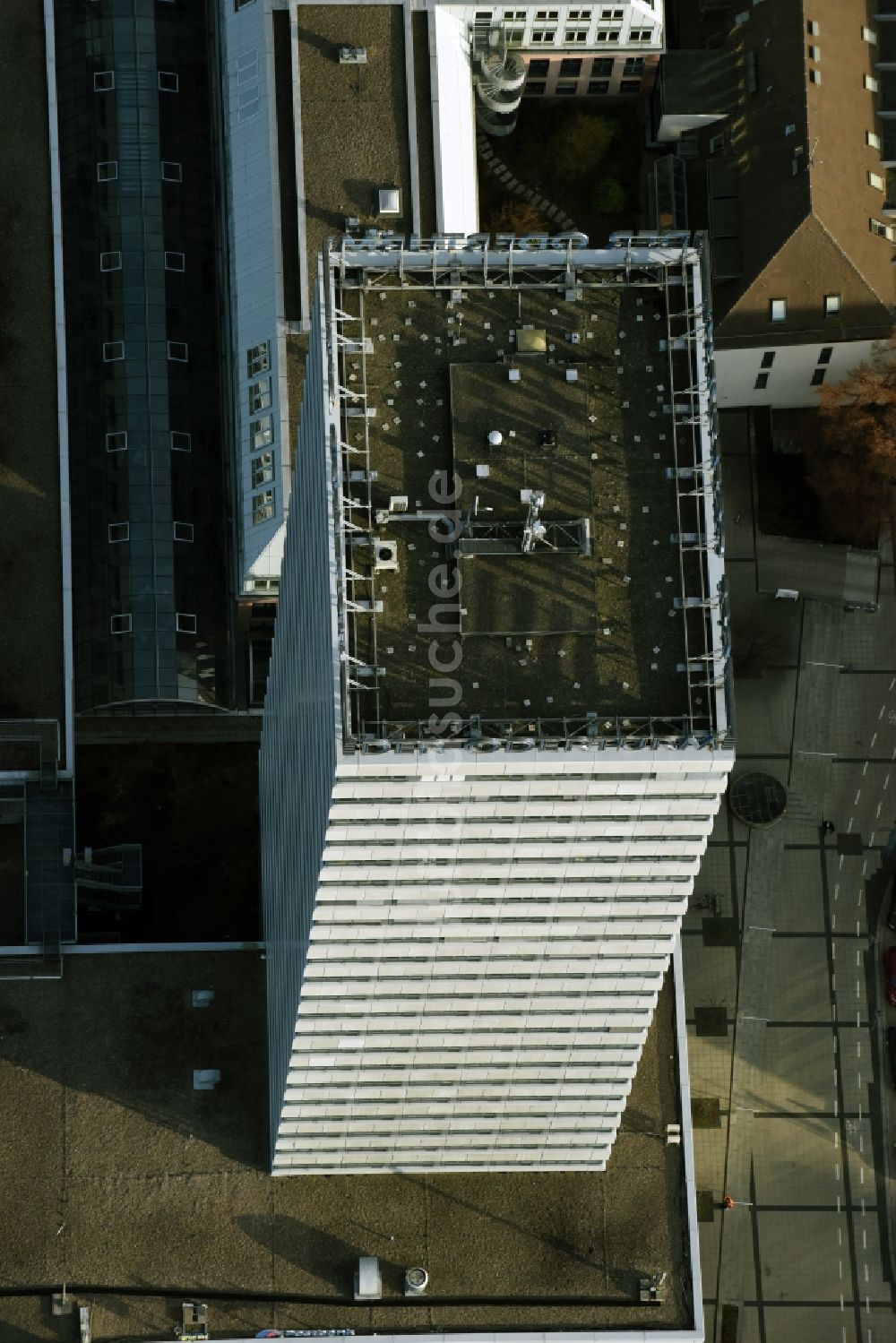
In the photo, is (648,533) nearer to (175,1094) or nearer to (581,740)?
(581,740)

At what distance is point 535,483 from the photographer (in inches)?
5620

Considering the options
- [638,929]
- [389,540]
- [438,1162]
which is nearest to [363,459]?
[389,540]

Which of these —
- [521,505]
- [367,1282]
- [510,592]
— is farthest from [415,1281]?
[521,505]

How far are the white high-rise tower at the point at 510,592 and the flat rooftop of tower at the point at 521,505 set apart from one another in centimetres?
16

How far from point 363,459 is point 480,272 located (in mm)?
14648

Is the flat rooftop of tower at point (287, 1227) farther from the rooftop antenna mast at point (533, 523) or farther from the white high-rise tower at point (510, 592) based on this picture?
the rooftop antenna mast at point (533, 523)

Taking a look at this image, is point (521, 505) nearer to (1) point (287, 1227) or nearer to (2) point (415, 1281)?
(2) point (415, 1281)

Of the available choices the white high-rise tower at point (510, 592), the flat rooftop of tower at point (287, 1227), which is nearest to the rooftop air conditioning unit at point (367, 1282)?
the flat rooftop of tower at point (287, 1227)

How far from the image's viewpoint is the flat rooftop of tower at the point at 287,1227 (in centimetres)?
19075

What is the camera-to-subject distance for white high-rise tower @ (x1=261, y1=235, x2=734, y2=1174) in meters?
139

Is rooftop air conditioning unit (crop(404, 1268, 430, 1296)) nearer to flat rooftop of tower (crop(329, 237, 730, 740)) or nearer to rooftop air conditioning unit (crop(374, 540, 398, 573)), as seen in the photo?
flat rooftop of tower (crop(329, 237, 730, 740))

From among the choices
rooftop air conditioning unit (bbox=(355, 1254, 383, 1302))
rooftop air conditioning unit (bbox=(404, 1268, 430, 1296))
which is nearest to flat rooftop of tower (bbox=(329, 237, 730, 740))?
rooftop air conditioning unit (bbox=(404, 1268, 430, 1296))

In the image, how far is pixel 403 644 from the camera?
139875mm

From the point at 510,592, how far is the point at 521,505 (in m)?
5.72
